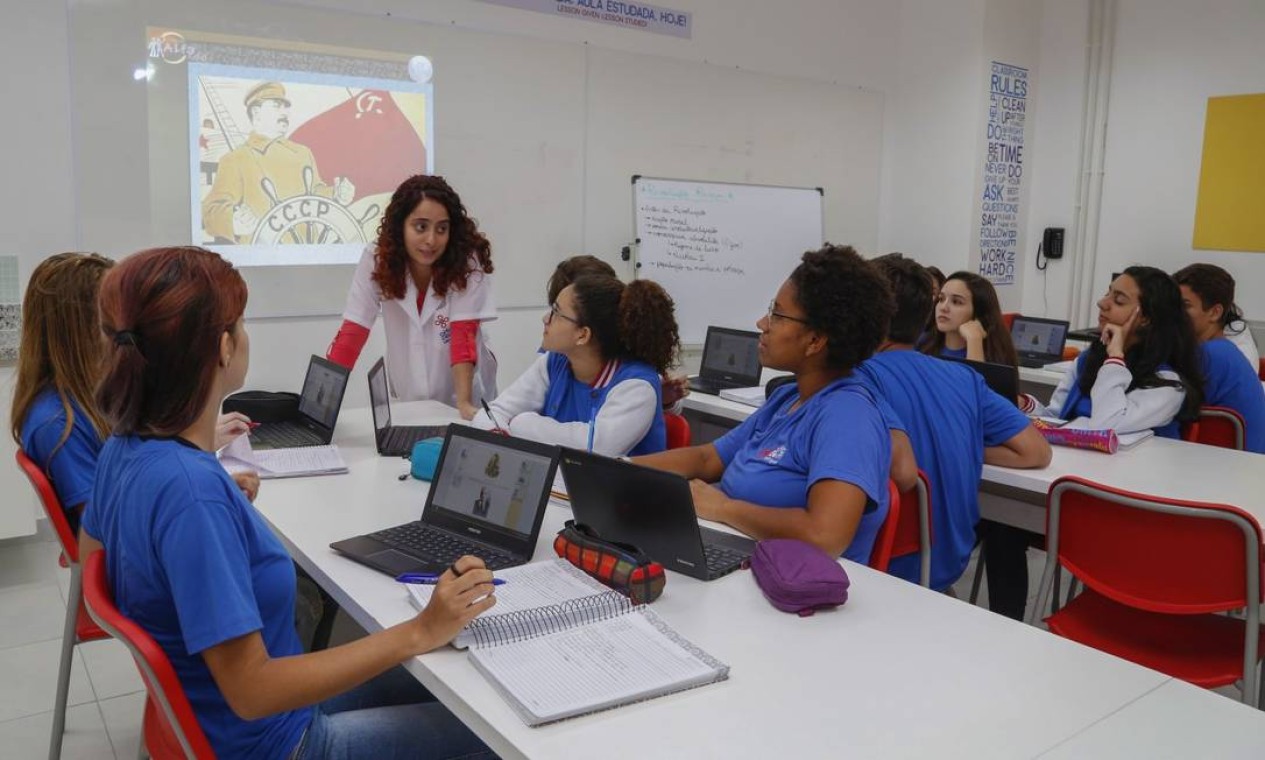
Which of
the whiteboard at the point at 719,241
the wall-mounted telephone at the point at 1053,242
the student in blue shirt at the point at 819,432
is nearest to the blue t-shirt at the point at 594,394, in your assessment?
the student in blue shirt at the point at 819,432

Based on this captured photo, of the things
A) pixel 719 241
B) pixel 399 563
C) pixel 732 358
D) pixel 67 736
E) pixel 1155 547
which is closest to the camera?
pixel 399 563

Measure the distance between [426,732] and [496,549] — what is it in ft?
1.30

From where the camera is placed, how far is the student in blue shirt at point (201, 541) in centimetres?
118

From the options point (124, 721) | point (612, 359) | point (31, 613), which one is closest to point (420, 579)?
point (612, 359)

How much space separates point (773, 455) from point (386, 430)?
112 centimetres

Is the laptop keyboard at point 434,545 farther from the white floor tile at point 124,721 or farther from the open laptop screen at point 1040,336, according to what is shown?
the open laptop screen at point 1040,336

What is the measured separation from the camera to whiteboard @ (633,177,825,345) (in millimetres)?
5586

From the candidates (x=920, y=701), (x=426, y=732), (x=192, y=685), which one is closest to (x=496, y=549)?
(x=426, y=732)

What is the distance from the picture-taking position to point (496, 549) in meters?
1.79

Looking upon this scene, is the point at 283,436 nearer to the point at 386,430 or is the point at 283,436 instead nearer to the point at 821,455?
the point at 386,430

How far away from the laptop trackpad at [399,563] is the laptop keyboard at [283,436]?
3.31 ft

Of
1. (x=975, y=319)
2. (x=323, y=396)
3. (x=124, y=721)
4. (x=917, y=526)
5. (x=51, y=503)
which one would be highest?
(x=975, y=319)

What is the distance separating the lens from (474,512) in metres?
1.87

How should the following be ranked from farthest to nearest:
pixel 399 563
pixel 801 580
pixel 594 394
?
pixel 594 394
pixel 399 563
pixel 801 580
